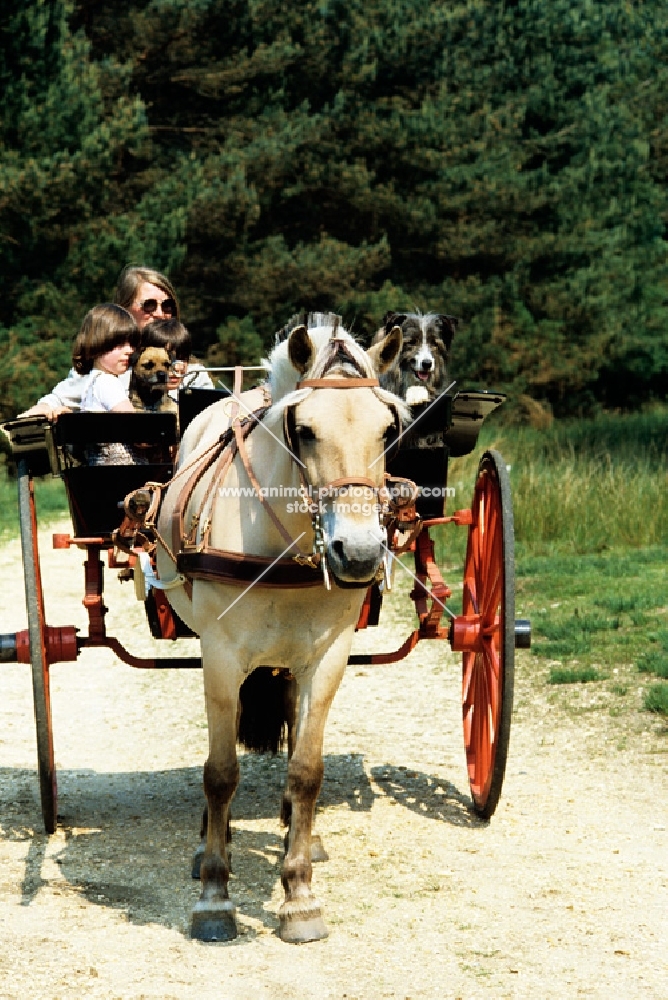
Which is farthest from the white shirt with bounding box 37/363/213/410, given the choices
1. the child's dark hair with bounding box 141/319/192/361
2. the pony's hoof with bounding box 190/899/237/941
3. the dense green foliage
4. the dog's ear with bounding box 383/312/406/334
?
the dense green foliage

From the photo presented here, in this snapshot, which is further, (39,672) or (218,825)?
(39,672)

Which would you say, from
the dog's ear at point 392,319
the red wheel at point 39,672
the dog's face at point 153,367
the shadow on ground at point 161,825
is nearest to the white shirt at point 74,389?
the dog's face at point 153,367

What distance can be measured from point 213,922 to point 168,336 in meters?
2.71

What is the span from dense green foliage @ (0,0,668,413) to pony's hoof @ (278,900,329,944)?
16609 mm

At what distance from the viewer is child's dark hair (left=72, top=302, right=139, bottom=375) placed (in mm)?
5805

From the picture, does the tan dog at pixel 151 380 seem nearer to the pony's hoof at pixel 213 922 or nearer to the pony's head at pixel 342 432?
the pony's head at pixel 342 432

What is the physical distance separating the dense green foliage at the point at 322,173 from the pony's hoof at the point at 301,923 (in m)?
16.6

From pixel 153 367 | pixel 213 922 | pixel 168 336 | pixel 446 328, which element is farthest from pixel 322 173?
pixel 213 922

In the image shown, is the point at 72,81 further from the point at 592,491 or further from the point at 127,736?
the point at 127,736

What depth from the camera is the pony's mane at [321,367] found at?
3672 millimetres

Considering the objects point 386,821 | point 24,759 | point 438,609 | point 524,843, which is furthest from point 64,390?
point 524,843

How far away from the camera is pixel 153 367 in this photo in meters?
5.59

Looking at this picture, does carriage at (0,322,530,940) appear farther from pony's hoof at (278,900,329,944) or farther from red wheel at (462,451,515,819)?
pony's hoof at (278,900,329,944)

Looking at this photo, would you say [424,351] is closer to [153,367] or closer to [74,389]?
[153,367]
